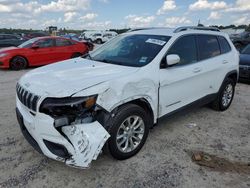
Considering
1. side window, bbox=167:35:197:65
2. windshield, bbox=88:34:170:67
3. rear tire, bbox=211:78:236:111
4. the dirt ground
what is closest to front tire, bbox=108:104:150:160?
the dirt ground

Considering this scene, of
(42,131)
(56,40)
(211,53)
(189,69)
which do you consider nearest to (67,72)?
(42,131)

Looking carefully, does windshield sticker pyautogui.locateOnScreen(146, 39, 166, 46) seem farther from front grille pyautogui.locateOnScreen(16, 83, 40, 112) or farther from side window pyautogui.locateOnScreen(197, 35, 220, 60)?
front grille pyautogui.locateOnScreen(16, 83, 40, 112)

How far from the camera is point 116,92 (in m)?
2.68

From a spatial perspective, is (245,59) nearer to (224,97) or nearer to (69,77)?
(224,97)

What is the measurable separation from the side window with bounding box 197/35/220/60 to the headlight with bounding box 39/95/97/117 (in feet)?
8.36

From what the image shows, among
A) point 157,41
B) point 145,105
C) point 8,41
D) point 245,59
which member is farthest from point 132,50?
point 8,41

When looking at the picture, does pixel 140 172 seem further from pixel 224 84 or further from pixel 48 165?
pixel 224 84

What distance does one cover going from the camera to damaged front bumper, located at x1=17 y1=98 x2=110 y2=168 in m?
2.43

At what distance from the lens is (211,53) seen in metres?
4.41

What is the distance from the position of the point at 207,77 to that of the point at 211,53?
20.9 inches

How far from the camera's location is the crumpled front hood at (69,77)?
2.53 m

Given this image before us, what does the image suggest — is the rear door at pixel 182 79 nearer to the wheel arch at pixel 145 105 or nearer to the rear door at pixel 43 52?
the wheel arch at pixel 145 105

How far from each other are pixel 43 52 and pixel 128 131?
8613 mm

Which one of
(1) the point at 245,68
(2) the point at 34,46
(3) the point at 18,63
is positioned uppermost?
(2) the point at 34,46
